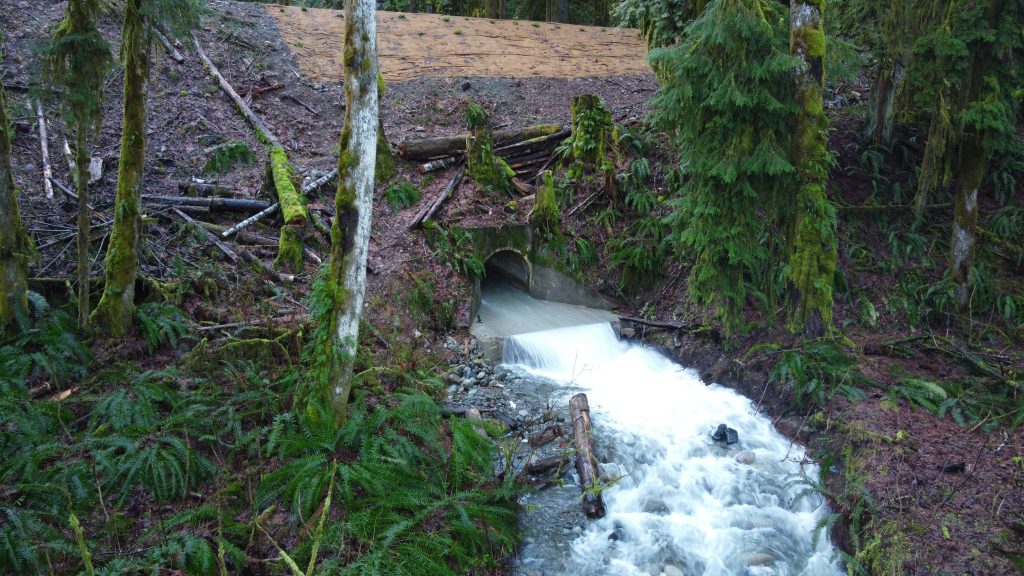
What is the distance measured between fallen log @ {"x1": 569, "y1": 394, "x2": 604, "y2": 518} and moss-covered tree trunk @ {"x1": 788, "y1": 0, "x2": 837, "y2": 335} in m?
3.97

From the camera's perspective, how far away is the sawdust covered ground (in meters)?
18.4

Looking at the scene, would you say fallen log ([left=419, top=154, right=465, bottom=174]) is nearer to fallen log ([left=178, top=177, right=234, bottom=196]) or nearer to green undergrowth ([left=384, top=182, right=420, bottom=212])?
green undergrowth ([left=384, top=182, right=420, bottom=212])

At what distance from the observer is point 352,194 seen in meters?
6.42

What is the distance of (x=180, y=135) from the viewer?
41.2 ft

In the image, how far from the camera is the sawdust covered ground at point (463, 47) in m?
18.4

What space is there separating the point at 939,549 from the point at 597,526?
3374 mm

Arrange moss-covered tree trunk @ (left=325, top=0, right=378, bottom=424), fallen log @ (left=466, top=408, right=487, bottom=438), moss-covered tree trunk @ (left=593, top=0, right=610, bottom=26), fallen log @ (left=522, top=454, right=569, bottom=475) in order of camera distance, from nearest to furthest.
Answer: moss-covered tree trunk @ (left=325, top=0, right=378, bottom=424) < fallen log @ (left=522, top=454, right=569, bottom=475) < fallen log @ (left=466, top=408, right=487, bottom=438) < moss-covered tree trunk @ (left=593, top=0, right=610, bottom=26)

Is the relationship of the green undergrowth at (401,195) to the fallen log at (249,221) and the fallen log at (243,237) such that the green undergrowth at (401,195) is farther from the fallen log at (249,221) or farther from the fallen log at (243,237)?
the fallen log at (243,237)

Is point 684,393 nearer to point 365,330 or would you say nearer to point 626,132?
point 365,330

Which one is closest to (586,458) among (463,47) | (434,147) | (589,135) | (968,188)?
(968,188)

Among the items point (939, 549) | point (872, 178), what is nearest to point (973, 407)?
point (939, 549)

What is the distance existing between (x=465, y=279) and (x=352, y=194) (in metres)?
5.66

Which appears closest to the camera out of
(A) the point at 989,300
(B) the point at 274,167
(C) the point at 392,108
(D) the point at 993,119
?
(D) the point at 993,119

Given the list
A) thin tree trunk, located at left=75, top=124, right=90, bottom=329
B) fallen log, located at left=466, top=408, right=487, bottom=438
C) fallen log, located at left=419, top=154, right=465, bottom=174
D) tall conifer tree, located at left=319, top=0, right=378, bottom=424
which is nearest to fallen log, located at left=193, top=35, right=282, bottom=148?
fallen log, located at left=419, top=154, right=465, bottom=174
